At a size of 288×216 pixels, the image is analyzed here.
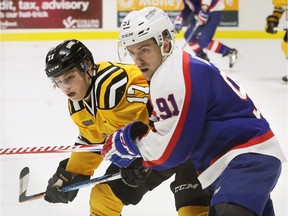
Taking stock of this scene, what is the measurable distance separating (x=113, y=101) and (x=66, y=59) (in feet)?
0.77

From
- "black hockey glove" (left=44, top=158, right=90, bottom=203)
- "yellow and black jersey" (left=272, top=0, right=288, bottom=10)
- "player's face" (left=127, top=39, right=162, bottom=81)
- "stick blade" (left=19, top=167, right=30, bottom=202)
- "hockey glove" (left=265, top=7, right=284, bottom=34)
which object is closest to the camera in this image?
"player's face" (left=127, top=39, right=162, bottom=81)

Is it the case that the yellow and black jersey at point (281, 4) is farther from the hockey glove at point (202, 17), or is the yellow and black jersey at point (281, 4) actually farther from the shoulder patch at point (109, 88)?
the shoulder patch at point (109, 88)

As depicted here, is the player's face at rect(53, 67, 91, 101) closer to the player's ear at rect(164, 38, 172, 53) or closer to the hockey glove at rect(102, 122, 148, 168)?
the hockey glove at rect(102, 122, 148, 168)

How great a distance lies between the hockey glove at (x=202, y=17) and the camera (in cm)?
587

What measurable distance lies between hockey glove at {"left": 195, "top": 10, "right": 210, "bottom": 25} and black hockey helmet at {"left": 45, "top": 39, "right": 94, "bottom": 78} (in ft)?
12.9

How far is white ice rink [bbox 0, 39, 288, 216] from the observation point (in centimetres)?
273

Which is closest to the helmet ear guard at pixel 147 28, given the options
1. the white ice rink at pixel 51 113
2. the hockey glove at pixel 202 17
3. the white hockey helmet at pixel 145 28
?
the white hockey helmet at pixel 145 28

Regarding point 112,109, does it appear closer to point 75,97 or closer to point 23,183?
point 75,97

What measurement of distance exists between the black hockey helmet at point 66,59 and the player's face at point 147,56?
369mm

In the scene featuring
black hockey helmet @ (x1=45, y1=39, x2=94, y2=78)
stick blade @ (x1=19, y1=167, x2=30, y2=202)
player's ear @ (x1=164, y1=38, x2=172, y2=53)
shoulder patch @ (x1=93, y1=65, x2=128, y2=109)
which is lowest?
stick blade @ (x1=19, y1=167, x2=30, y2=202)

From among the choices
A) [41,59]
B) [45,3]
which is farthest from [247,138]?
[45,3]

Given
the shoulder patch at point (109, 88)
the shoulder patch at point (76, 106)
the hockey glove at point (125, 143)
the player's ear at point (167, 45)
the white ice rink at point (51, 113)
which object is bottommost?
the white ice rink at point (51, 113)

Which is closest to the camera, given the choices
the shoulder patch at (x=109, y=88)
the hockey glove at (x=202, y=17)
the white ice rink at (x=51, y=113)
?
the shoulder patch at (x=109, y=88)

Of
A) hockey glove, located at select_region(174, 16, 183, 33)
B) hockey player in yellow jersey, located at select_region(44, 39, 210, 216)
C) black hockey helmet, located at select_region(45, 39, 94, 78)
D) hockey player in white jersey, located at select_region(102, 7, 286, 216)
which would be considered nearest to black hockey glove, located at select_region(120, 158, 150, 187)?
hockey player in yellow jersey, located at select_region(44, 39, 210, 216)
